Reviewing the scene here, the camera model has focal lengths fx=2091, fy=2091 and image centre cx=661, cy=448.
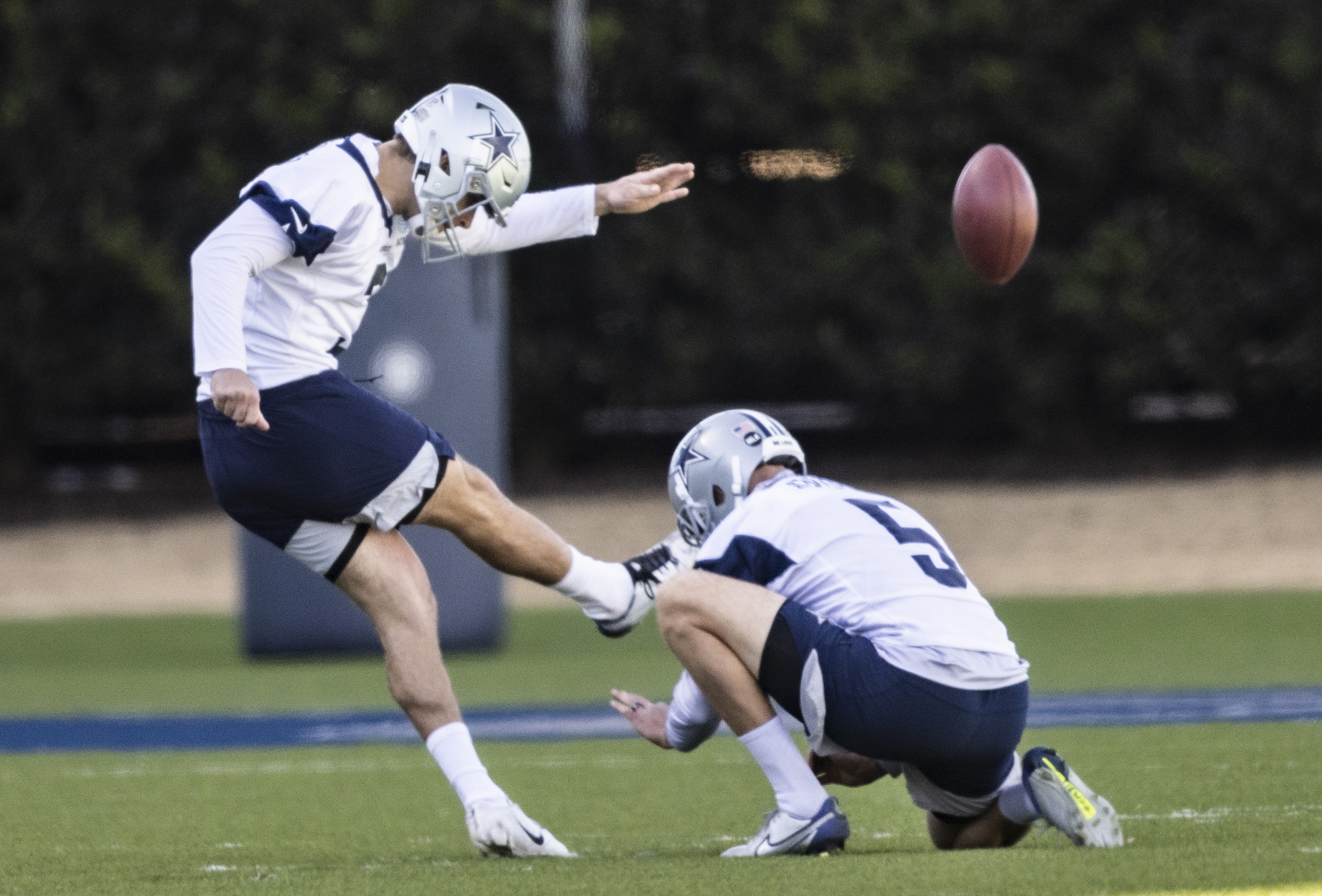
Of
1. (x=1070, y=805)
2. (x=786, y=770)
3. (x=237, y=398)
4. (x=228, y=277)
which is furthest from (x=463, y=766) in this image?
(x=1070, y=805)

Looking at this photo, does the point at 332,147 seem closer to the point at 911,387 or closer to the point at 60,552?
the point at 911,387

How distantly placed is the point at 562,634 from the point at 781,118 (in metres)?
6.02

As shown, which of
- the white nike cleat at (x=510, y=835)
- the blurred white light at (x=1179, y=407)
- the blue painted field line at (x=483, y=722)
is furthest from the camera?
the blurred white light at (x=1179, y=407)

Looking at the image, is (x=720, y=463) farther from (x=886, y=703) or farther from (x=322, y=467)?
(x=322, y=467)

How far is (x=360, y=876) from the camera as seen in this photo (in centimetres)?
431

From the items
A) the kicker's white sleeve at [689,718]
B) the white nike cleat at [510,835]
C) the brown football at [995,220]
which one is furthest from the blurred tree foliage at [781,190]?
the white nike cleat at [510,835]

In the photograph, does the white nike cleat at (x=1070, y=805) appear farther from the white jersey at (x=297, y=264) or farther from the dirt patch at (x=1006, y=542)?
the dirt patch at (x=1006, y=542)

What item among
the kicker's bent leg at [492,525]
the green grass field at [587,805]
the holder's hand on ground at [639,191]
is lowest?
the green grass field at [587,805]

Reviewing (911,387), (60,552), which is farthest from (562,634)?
(60,552)

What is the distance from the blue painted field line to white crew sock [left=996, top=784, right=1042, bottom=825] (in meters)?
2.89

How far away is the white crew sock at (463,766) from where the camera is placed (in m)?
4.62

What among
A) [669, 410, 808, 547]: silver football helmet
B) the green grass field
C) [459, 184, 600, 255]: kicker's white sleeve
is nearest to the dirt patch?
the green grass field

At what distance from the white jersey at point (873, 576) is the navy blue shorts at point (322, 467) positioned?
2.83 ft

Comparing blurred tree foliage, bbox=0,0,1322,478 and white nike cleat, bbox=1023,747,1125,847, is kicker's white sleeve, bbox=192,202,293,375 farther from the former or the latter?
blurred tree foliage, bbox=0,0,1322,478
